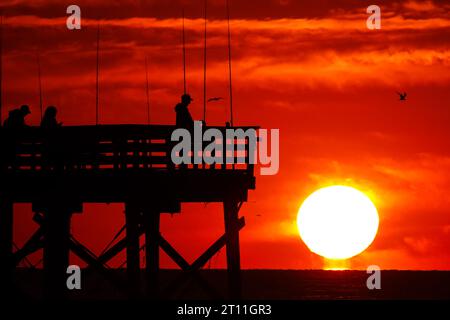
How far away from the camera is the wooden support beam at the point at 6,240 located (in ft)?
132

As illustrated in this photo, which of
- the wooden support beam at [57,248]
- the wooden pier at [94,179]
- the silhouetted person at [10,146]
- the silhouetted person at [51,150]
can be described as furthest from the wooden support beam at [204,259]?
the silhouetted person at [10,146]

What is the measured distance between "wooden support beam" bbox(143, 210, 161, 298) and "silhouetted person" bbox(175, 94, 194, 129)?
319cm

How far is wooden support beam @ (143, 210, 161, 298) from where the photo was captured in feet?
133

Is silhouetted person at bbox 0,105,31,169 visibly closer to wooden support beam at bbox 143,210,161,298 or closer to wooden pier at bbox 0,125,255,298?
wooden pier at bbox 0,125,255,298

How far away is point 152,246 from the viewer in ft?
134

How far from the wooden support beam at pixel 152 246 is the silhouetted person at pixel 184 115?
126 inches

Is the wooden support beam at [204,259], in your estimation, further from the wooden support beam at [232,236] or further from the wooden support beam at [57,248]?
the wooden support beam at [57,248]

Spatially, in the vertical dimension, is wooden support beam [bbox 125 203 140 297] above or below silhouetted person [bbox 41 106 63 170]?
below

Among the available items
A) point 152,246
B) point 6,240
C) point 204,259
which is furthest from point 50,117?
point 204,259

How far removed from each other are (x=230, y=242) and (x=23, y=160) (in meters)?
6.55

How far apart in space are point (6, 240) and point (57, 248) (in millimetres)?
2351

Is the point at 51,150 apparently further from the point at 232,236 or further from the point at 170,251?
the point at 232,236

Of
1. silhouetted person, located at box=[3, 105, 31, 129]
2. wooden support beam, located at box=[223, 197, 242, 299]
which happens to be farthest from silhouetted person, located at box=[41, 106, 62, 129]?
wooden support beam, located at box=[223, 197, 242, 299]

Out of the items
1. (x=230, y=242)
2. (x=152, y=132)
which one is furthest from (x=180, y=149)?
(x=230, y=242)
